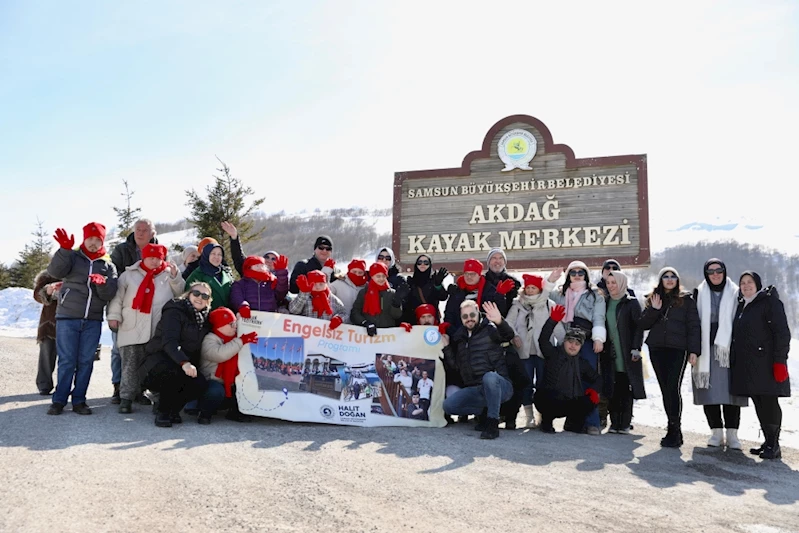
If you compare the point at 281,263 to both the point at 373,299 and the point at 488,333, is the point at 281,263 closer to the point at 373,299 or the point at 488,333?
the point at 373,299

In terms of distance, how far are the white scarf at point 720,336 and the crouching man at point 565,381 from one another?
991mm

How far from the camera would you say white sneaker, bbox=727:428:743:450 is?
6127 millimetres

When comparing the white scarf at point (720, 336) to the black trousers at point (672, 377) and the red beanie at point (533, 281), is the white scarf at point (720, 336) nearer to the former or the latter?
the black trousers at point (672, 377)

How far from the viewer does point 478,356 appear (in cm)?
645

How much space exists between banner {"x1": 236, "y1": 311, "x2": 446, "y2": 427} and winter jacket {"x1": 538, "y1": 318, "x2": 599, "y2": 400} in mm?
1094

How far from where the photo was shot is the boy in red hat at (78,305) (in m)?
6.14

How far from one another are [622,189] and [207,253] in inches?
256

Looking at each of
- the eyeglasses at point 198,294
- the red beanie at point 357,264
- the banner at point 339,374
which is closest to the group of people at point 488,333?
the eyeglasses at point 198,294

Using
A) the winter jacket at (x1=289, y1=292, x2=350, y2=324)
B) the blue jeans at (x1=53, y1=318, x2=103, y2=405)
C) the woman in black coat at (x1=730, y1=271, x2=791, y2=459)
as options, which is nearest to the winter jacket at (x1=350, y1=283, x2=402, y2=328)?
the winter jacket at (x1=289, y1=292, x2=350, y2=324)

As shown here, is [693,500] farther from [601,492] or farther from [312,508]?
[312,508]

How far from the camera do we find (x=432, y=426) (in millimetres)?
6516

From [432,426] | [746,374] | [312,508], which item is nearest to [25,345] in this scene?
[432,426]

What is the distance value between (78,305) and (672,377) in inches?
231

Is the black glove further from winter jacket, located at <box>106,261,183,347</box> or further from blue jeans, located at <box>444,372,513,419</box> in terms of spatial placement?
winter jacket, located at <box>106,261,183,347</box>
